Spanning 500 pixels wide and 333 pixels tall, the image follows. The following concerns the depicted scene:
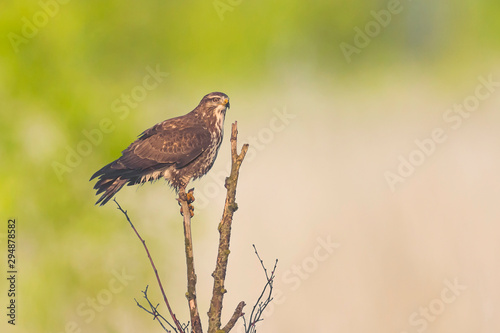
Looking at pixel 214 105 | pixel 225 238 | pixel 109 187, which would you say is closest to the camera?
pixel 225 238

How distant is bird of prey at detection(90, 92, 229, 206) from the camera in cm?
695

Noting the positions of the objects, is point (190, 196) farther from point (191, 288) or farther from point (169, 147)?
point (191, 288)

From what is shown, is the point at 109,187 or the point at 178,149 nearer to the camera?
the point at 109,187

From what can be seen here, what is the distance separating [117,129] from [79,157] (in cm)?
121

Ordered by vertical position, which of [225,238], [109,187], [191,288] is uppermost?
[109,187]

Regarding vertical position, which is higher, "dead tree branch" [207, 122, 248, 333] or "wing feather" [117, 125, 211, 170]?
"wing feather" [117, 125, 211, 170]

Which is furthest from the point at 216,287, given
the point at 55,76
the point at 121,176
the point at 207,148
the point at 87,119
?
the point at 55,76

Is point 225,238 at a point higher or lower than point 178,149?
lower

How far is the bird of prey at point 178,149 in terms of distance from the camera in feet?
22.8

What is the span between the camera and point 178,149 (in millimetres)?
7191

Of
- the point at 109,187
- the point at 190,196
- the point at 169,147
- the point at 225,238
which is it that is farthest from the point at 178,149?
the point at 225,238

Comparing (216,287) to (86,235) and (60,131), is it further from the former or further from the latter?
(60,131)

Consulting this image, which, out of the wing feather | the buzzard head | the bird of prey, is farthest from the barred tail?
the buzzard head

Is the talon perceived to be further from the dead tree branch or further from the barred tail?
the dead tree branch
